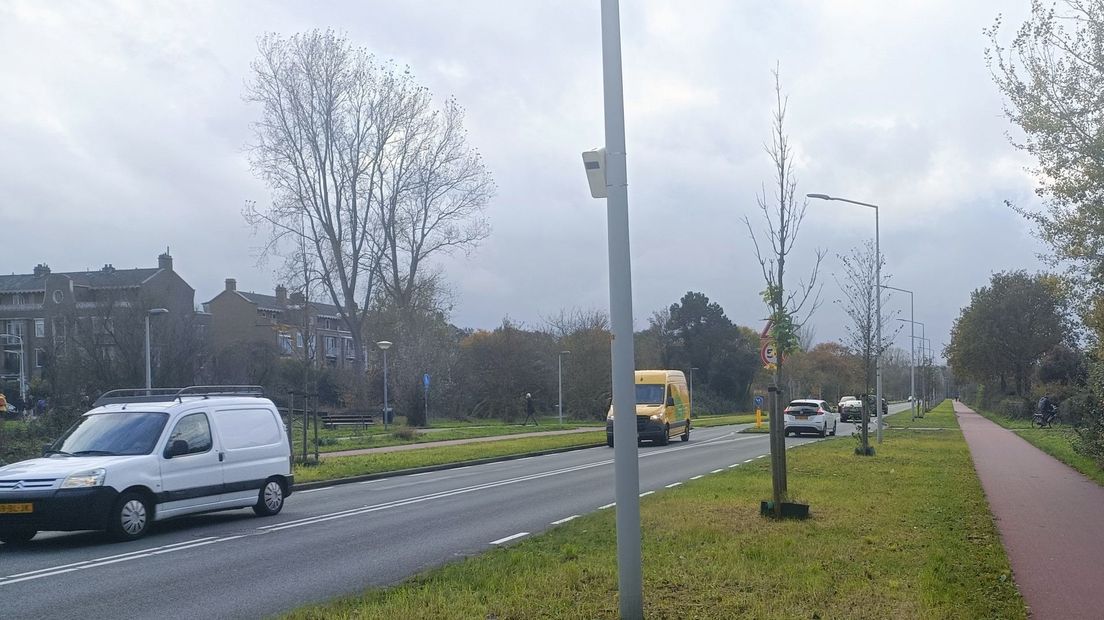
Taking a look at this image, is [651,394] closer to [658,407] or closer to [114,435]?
[658,407]

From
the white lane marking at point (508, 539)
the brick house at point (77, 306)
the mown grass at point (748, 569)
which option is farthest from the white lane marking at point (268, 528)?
the brick house at point (77, 306)

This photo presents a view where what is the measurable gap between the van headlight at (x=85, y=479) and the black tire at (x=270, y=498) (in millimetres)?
2977

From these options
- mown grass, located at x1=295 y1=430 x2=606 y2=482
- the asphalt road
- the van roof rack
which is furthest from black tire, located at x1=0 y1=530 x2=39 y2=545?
mown grass, located at x1=295 y1=430 x2=606 y2=482

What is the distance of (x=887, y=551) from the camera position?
933 centimetres

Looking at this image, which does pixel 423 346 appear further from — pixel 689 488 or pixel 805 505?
pixel 805 505

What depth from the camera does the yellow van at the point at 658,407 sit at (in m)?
32.0

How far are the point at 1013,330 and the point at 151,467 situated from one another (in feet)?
185

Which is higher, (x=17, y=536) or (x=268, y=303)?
(x=268, y=303)

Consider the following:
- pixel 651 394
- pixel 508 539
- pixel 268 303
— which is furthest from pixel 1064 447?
pixel 268 303

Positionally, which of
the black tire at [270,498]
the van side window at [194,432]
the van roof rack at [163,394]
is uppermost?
the van roof rack at [163,394]

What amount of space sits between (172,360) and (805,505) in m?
31.7

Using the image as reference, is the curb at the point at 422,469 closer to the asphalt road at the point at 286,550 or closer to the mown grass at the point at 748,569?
the asphalt road at the point at 286,550

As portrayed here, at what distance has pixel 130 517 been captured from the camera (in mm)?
11695

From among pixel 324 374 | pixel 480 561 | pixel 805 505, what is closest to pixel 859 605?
pixel 480 561
